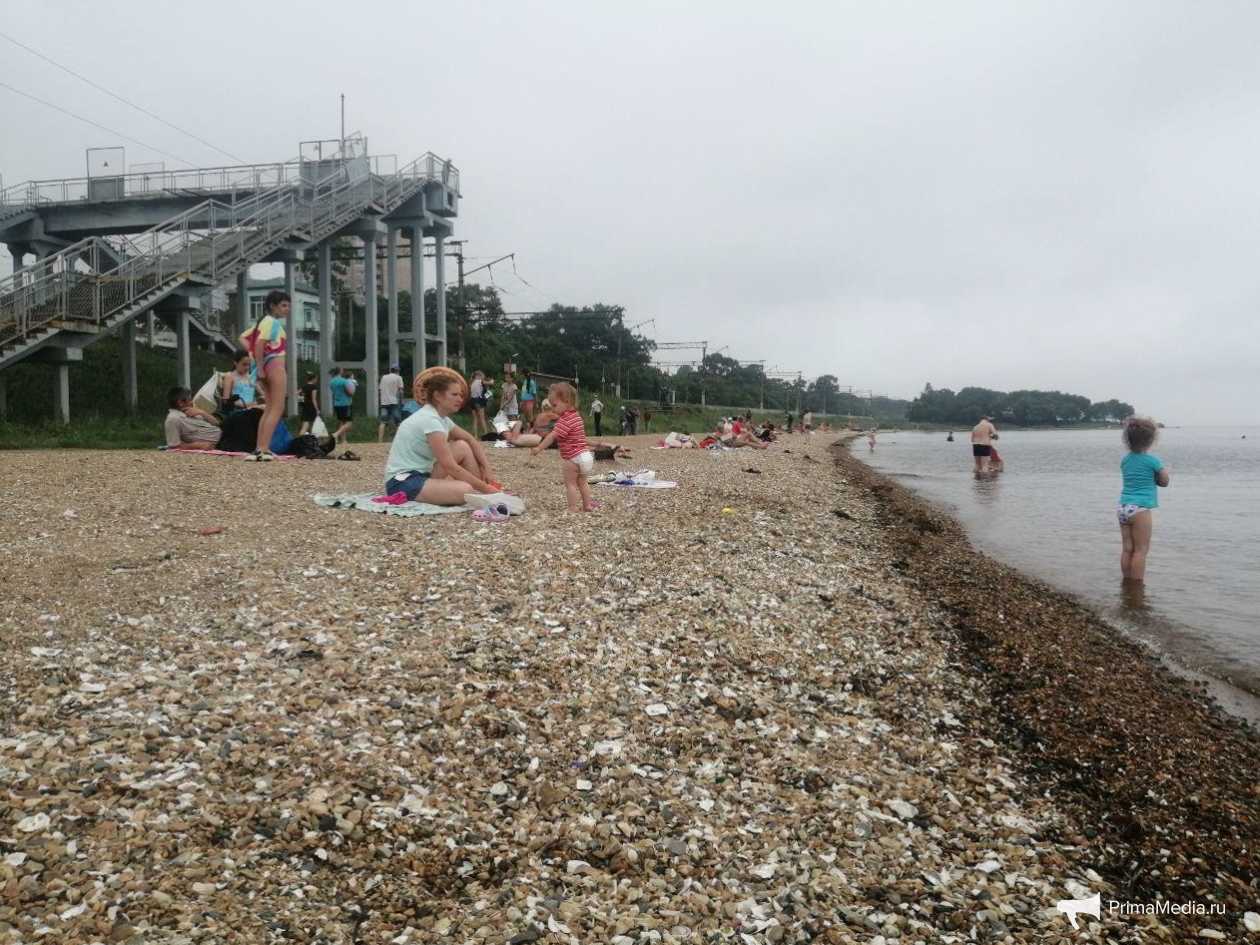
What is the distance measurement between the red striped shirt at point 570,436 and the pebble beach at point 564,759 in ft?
7.14

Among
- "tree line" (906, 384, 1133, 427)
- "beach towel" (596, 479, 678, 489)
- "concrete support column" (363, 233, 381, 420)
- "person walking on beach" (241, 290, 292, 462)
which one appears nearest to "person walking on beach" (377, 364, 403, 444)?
"person walking on beach" (241, 290, 292, 462)

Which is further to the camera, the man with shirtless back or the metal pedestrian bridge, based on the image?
the man with shirtless back

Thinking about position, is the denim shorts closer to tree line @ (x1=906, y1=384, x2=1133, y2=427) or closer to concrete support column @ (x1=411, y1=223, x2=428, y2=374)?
concrete support column @ (x1=411, y1=223, x2=428, y2=374)

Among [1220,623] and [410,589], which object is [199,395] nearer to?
[410,589]

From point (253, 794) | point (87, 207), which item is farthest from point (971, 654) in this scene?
point (87, 207)

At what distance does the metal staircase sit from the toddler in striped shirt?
14.4m

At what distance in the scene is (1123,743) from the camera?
3.93m

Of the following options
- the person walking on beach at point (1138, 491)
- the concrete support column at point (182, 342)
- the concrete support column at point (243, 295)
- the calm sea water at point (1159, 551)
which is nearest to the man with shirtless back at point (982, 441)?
the calm sea water at point (1159, 551)

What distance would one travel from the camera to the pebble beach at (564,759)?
2457mm

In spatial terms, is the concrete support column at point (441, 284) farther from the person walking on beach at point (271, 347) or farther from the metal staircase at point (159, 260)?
the person walking on beach at point (271, 347)

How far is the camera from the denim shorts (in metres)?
8.25

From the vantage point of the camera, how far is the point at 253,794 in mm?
2785

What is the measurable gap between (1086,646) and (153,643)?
590cm

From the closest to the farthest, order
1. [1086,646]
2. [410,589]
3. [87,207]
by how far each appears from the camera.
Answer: [410,589], [1086,646], [87,207]
